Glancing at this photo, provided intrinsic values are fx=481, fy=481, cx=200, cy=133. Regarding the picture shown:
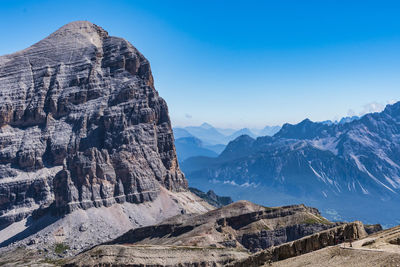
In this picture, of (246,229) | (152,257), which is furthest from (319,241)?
(246,229)

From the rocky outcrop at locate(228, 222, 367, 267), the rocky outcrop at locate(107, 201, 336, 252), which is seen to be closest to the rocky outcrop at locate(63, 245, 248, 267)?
the rocky outcrop at locate(107, 201, 336, 252)

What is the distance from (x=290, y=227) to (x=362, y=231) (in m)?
113

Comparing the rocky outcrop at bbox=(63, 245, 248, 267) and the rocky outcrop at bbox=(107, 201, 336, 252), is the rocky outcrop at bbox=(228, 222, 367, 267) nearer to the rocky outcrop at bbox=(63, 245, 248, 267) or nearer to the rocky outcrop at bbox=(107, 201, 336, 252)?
the rocky outcrop at bbox=(63, 245, 248, 267)

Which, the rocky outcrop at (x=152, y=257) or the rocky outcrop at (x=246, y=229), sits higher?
the rocky outcrop at (x=246, y=229)

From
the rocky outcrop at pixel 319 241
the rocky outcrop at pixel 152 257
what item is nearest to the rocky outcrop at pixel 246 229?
the rocky outcrop at pixel 152 257

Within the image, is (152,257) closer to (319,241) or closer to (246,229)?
(246,229)

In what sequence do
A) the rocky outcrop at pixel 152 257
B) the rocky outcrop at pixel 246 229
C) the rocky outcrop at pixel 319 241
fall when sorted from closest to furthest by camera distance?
the rocky outcrop at pixel 319 241, the rocky outcrop at pixel 152 257, the rocky outcrop at pixel 246 229

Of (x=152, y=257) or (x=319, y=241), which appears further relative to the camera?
(x=152, y=257)

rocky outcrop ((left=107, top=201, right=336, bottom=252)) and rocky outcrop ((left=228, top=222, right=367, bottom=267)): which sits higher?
rocky outcrop ((left=107, top=201, right=336, bottom=252))

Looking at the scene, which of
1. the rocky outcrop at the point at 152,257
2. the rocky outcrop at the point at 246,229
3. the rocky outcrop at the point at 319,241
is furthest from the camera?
the rocky outcrop at the point at 246,229

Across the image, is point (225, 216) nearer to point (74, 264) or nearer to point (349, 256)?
point (74, 264)

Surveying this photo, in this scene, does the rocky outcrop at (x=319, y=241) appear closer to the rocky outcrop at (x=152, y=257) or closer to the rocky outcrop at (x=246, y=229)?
the rocky outcrop at (x=152, y=257)

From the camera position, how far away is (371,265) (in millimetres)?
50625

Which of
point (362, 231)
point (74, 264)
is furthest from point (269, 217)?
point (362, 231)
